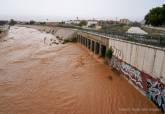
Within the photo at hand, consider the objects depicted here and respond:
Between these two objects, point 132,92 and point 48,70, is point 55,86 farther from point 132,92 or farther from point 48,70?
point 132,92

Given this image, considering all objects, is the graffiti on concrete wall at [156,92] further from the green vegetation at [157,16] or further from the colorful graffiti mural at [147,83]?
Answer: the green vegetation at [157,16]

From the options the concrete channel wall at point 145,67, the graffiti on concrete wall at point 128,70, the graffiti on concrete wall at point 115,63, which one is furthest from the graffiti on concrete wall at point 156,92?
the graffiti on concrete wall at point 115,63

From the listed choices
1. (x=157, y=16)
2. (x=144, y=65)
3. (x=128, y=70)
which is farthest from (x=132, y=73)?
(x=157, y=16)

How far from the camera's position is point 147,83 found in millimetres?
17219

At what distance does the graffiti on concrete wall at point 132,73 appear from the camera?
1900 cm

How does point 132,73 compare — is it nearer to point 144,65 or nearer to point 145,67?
point 144,65

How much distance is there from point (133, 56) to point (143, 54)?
2.24 metres

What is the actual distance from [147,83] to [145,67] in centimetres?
175

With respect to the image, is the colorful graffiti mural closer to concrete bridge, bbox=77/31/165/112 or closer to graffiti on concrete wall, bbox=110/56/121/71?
concrete bridge, bbox=77/31/165/112

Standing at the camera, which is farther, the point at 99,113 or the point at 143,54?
the point at 143,54

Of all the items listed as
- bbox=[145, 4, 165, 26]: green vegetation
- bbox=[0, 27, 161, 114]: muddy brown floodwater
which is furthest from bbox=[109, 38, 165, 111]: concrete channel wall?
bbox=[145, 4, 165, 26]: green vegetation

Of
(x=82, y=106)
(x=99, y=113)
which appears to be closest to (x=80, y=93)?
(x=82, y=106)

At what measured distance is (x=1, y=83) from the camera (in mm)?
22266

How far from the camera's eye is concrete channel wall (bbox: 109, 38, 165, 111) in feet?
50.4
